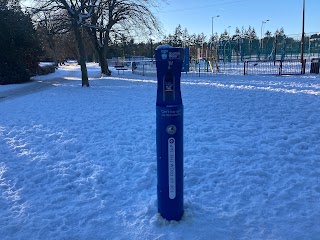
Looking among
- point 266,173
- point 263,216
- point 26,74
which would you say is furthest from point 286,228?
point 26,74

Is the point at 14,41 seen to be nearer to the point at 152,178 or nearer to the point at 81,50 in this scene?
the point at 81,50

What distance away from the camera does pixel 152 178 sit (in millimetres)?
4363

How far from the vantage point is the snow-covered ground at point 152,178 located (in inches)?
124

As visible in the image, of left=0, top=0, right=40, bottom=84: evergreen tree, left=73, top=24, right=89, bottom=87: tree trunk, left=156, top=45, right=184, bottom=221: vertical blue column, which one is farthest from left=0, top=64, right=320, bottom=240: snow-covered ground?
left=0, top=0, right=40, bottom=84: evergreen tree

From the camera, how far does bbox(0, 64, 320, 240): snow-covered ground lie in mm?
3139

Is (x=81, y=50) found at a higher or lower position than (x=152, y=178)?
higher

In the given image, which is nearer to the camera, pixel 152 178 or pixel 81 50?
pixel 152 178

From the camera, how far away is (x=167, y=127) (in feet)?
9.97

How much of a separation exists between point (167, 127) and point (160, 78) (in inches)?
19.3

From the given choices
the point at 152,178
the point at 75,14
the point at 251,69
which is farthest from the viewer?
the point at 251,69

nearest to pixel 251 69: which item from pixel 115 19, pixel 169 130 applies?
pixel 115 19

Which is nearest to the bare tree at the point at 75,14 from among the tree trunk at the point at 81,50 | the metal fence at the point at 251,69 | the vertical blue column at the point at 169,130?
the tree trunk at the point at 81,50

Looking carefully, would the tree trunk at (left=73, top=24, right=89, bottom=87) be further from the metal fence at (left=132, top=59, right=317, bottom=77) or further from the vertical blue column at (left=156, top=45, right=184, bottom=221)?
the vertical blue column at (left=156, top=45, right=184, bottom=221)

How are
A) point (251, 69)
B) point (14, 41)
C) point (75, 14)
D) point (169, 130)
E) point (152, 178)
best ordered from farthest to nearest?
point (251, 69)
point (14, 41)
point (75, 14)
point (152, 178)
point (169, 130)
